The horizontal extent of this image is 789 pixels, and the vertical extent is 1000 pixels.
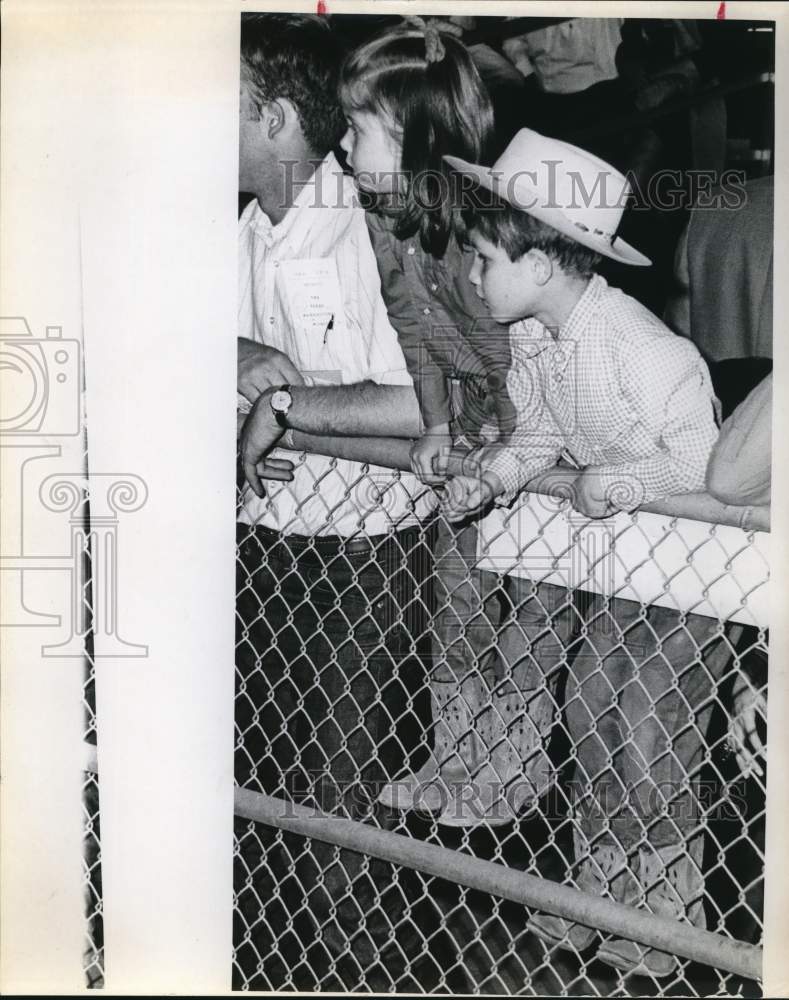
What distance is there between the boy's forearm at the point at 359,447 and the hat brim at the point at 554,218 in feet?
1.79

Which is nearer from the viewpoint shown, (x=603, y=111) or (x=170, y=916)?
(x=603, y=111)

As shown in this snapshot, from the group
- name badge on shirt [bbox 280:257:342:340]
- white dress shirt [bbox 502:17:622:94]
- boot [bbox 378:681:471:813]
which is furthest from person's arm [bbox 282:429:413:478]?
white dress shirt [bbox 502:17:622:94]

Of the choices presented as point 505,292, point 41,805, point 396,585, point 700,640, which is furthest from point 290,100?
point 41,805

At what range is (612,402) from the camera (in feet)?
7.16

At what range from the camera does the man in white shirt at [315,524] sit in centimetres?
225

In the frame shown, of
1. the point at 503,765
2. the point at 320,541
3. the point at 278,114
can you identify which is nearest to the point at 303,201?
the point at 278,114

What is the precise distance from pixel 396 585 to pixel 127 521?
2.02 feet

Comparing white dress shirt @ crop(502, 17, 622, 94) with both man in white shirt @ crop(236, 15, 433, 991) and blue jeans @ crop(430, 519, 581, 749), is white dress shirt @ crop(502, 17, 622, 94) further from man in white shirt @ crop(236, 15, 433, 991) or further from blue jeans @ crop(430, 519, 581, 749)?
blue jeans @ crop(430, 519, 581, 749)

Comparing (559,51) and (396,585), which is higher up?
(559,51)

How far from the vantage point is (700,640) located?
2176 millimetres

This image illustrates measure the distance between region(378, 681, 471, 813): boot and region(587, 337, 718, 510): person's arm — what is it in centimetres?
58

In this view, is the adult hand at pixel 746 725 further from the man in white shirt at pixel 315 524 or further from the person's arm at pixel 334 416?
the person's arm at pixel 334 416

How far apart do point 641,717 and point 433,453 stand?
28.0 inches

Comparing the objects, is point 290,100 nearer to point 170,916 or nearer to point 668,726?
point 668,726
